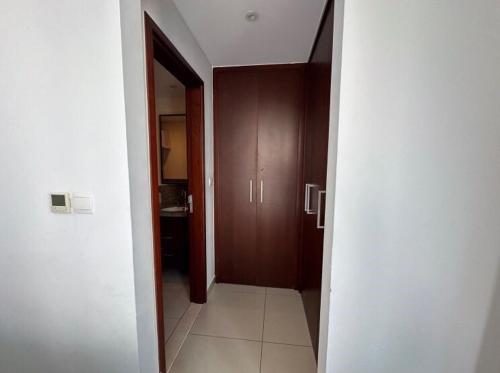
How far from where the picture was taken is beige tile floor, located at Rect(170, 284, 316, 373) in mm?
1478

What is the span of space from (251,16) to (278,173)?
4.62 ft

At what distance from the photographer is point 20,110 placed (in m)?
0.93

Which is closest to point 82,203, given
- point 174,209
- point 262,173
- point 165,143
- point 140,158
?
point 140,158

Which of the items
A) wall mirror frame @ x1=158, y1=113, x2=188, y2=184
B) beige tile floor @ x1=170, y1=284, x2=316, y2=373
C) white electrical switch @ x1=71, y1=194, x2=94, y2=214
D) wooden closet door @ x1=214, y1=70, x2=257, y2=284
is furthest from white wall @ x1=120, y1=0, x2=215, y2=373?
wall mirror frame @ x1=158, y1=113, x2=188, y2=184

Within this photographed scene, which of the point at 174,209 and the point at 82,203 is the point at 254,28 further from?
the point at 174,209

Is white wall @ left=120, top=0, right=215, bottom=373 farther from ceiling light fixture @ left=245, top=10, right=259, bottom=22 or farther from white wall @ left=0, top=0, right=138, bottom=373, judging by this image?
ceiling light fixture @ left=245, top=10, right=259, bottom=22

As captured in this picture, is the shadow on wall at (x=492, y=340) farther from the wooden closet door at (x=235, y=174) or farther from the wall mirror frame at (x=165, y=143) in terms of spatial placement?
the wall mirror frame at (x=165, y=143)

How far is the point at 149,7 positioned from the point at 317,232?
174 cm

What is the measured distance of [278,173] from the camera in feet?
7.66

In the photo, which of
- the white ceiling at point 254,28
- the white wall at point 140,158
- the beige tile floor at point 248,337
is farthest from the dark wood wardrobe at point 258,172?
the white wall at point 140,158

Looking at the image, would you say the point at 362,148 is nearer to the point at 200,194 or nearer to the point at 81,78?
the point at 81,78

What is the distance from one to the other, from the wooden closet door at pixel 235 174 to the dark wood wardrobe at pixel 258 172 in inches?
0.4

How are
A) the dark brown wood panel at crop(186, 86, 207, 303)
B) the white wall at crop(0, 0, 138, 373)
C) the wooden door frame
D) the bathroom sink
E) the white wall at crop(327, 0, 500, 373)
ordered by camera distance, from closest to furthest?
the white wall at crop(327, 0, 500, 373)
the white wall at crop(0, 0, 138, 373)
the wooden door frame
the dark brown wood panel at crop(186, 86, 207, 303)
the bathroom sink

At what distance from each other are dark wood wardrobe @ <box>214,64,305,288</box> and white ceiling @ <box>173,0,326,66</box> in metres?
0.21
